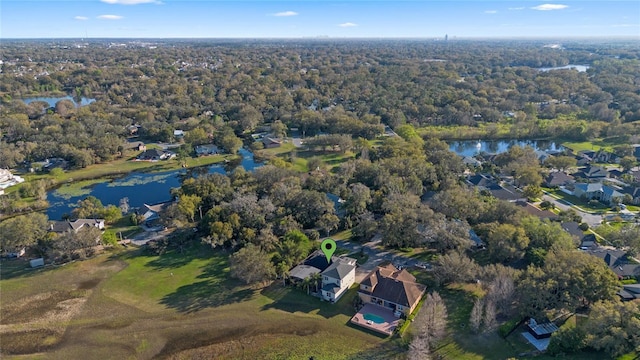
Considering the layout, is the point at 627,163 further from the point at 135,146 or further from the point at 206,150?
the point at 135,146

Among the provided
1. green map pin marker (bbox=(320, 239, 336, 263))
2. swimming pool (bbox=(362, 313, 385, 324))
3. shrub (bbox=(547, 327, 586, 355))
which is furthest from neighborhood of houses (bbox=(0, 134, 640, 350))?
shrub (bbox=(547, 327, 586, 355))

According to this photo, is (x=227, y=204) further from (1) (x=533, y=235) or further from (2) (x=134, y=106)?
(2) (x=134, y=106)

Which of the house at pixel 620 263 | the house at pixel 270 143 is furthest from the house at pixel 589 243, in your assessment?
the house at pixel 270 143

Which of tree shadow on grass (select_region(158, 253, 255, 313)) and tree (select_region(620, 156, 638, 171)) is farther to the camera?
tree (select_region(620, 156, 638, 171))

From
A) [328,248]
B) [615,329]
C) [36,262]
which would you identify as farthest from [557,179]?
[36,262]

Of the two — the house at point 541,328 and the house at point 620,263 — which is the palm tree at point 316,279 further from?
the house at point 620,263

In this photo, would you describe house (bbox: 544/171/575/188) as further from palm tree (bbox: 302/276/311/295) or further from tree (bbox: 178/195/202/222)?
tree (bbox: 178/195/202/222)
